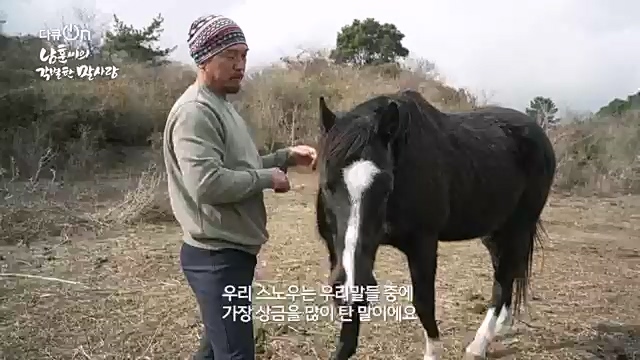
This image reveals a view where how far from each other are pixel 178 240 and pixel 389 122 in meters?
4.13

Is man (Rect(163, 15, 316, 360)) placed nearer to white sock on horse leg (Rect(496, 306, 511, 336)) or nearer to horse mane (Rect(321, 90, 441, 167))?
horse mane (Rect(321, 90, 441, 167))

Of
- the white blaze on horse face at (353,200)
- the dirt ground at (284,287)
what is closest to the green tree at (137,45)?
the dirt ground at (284,287)

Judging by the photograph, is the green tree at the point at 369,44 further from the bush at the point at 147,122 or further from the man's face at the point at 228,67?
the man's face at the point at 228,67

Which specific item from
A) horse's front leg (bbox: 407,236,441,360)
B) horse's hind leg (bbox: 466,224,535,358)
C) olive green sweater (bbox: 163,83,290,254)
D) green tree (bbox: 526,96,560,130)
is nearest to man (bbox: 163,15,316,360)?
olive green sweater (bbox: 163,83,290,254)

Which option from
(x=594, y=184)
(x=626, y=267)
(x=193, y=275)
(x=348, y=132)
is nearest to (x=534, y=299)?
(x=626, y=267)

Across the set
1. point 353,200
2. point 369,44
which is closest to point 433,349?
point 353,200

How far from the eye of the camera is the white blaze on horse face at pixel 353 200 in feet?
7.61

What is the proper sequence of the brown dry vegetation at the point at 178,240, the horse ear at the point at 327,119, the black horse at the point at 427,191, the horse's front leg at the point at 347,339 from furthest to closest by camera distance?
the brown dry vegetation at the point at 178,240 → the horse's front leg at the point at 347,339 → the horse ear at the point at 327,119 → the black horse at the point at 427,191

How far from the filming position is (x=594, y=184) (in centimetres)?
1037

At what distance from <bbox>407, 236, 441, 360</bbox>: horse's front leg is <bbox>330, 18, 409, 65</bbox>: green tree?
10.4m

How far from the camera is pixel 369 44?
14516mm

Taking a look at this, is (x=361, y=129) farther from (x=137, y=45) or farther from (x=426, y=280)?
(x=137, y=45)

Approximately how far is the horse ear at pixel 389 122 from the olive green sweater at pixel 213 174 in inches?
24.8

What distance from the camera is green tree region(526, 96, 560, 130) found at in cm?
1044
